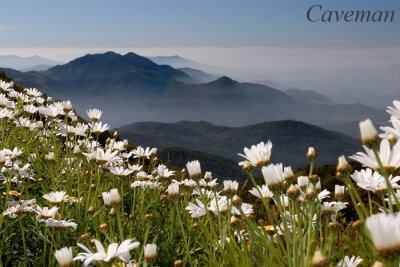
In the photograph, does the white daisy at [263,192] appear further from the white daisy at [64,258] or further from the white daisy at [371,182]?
the white daisy at [64,258]

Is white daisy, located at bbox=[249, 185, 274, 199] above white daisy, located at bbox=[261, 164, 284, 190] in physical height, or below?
below

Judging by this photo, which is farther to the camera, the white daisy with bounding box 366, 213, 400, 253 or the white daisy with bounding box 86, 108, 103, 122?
the white daisy with bounding box 86, 108, 103, 122

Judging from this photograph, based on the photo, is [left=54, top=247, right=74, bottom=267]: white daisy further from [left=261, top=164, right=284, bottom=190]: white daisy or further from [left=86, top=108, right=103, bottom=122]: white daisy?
[left=86, top=108, right=103, bottom=122]: white daisy

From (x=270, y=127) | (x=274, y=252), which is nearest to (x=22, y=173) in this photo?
(x=274, y=252)

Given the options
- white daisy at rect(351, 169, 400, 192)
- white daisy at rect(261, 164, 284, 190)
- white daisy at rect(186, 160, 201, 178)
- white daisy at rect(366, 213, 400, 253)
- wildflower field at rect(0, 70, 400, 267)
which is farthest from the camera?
white daisy at rect(186, 160, 201, 178)

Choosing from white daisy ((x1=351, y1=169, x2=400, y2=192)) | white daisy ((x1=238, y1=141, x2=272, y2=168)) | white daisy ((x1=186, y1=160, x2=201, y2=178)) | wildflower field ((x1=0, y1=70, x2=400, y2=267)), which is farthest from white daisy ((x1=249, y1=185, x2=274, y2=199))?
white daisy ((x1=351, y1=169, x2=400, y2=192))

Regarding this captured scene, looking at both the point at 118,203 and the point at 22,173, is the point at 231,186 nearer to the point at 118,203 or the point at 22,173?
the point at 118,203

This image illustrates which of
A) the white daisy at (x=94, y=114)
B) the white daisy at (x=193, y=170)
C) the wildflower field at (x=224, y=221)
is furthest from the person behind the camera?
the white daisy at (x=94, y=114)

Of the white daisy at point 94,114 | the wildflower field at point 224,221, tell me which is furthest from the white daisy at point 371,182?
the white daisy at point 94,114

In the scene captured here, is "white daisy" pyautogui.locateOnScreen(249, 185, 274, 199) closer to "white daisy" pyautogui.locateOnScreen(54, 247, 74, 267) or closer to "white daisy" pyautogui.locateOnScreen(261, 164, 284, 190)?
"white daisy" pyautogui.locateOnScreen(261, 164, 284, 190)

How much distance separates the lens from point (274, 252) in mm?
2004

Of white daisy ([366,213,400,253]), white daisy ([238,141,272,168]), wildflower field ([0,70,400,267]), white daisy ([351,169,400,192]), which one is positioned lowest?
wildflower field ([0,70,400,267])

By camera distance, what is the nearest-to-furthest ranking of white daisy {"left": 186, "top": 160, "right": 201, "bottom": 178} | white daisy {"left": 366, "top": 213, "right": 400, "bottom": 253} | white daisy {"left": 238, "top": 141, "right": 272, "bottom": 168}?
white daisy {"left": 366, "top": 213, "right": 400, "bottom": 253}, white daisy {"left": 238, "top": 141, "right": 272, "bottom": 168}, white daisy {"left": 186, "top": 160, "right": 201, "bottom": 178}

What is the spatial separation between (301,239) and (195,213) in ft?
4.44
